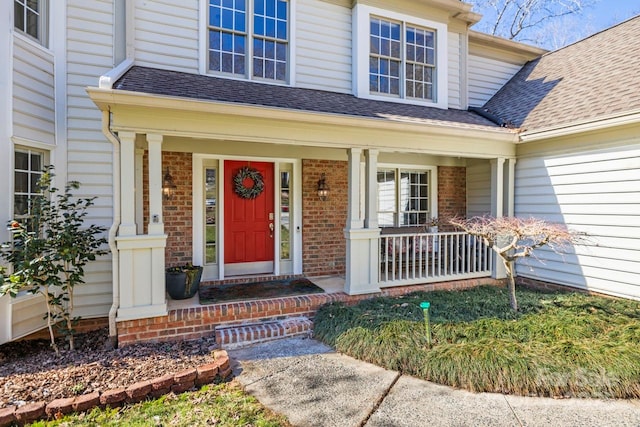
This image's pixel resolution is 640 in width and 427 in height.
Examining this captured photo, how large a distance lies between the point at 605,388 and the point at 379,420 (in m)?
2.17

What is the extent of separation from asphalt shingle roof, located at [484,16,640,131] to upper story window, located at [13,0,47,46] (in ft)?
25.0

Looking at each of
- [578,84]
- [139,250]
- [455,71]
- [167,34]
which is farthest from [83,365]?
[578,84]

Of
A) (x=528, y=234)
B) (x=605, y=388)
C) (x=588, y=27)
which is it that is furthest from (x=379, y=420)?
(x=588, y=27)

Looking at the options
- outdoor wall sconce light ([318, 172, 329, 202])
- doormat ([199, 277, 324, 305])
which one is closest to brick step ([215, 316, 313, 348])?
doormat ([199, 277, 324, 305])

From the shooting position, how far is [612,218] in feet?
17.9

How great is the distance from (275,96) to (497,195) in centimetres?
431

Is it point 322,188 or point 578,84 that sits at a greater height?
point 578,84

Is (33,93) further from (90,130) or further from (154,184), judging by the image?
(154,184)

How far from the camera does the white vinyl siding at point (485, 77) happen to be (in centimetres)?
838

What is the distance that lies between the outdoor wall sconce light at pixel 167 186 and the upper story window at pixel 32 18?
231 cm

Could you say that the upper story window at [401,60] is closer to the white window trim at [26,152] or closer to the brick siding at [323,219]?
the brick siding at [323,219]

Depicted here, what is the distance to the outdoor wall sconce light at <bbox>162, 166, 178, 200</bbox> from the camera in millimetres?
5766

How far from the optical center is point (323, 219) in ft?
22.6

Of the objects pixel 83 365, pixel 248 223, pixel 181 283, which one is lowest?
pixel 83 365
